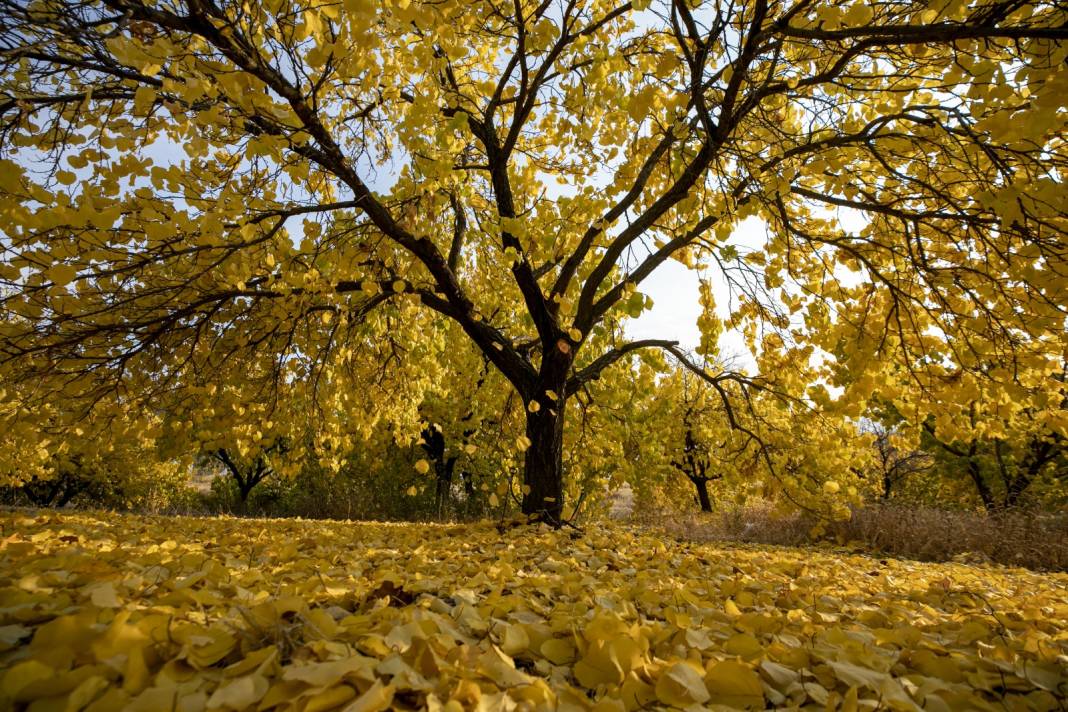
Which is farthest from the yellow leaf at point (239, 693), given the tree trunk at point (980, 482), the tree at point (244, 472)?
the tree at point (244, 472)

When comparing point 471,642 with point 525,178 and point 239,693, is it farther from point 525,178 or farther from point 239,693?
point 525,178

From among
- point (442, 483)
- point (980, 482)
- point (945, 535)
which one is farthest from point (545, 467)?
point (980, 482)

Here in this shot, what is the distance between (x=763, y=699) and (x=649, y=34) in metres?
3.95

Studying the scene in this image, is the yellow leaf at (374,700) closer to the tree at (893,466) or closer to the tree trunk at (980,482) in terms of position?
the tree trunk at (980,482)

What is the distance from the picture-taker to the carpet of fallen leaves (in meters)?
0.91

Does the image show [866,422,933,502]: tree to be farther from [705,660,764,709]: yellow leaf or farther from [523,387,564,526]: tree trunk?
[705,660,764,709]: yellow leaf

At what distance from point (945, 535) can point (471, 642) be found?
8.59 meters

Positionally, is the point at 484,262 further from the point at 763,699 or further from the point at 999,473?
the point at 999,473

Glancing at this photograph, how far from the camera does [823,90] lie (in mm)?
3469

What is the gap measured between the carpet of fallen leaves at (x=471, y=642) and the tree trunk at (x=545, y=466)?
229 cm

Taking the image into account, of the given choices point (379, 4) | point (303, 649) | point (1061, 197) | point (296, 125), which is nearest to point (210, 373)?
point (296, 125)

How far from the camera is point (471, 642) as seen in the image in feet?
4.24

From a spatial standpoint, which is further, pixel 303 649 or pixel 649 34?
pixel 649 34

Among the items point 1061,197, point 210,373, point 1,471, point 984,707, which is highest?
point 1061,197
